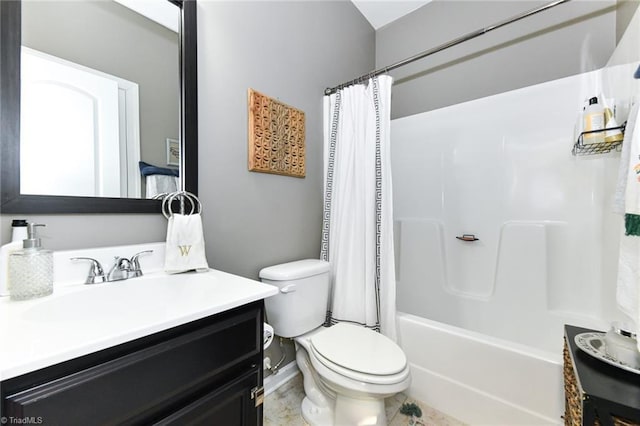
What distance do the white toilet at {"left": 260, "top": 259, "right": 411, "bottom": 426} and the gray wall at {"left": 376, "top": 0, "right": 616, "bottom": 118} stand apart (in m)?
1.68

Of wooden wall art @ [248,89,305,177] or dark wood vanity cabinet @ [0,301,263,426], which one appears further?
wooden wall art @ [248,89,305,177]

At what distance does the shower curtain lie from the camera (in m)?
1.50

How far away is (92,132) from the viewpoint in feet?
3.05

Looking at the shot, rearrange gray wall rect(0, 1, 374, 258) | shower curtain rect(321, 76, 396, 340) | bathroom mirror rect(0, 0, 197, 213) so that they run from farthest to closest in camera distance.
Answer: shower curtain rect(321, 76, 396, 340), gray wall rect(0, 1, 374, 258), bathroom mirror rect(0, 0, 197, 213)

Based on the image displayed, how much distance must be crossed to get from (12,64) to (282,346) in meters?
1.59

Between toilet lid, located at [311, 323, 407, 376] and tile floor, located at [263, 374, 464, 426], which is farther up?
toilet lid, located at [311, 323, 407, 376]

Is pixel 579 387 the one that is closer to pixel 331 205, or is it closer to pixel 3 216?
pixel 331 205

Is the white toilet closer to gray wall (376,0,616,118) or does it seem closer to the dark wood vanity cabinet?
the dark wood vanity cabinet

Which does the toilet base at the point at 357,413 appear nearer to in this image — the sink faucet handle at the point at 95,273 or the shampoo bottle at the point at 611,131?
the sink faucet handle at the point at 95,273

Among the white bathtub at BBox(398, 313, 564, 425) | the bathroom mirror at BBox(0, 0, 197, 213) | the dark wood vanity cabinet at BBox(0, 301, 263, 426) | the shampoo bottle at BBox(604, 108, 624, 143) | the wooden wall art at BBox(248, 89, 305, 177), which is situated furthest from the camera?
the wooden wall art at BBox(248, 89, 305, 177)

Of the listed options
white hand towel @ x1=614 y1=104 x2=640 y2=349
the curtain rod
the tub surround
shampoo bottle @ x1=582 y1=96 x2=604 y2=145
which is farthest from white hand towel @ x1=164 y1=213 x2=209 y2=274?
shampoo bottle @ x1=582 y1=96 x2=604 y2=145

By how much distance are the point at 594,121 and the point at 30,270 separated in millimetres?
2267

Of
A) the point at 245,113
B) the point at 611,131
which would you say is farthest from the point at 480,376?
the point at 245,113

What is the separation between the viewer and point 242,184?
4.41 ft
